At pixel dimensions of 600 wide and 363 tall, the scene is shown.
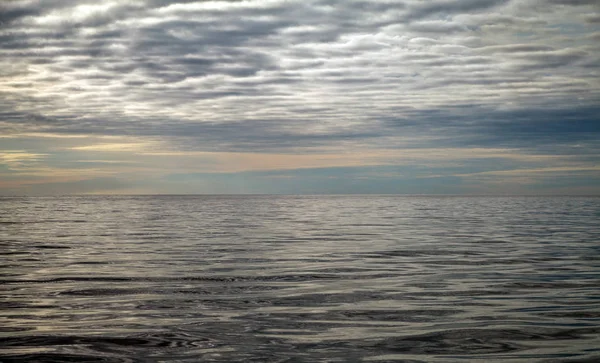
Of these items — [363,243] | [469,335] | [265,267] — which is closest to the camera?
[469,335]

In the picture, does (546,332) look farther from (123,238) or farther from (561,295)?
(123,238)

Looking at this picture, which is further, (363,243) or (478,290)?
(363,243)

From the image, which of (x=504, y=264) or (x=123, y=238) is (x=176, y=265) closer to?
(x=504, y=264)

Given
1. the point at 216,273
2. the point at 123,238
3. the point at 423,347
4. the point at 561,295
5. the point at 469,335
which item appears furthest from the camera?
the point at 123,238

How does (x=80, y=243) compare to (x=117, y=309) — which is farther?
(x=80, y=243)

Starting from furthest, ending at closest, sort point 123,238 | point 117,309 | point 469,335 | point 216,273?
point 123,238 < point 216,273 < point 117,309 < point 469,335

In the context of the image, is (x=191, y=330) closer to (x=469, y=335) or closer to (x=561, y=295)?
(x=469, y=335)

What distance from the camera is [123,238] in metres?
35.2

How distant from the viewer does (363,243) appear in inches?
1225

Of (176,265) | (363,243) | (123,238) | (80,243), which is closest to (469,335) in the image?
(176,265)

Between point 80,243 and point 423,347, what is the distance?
25439mm

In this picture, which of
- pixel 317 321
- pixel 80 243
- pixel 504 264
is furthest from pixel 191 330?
pixel 80 243

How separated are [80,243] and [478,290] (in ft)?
73.4

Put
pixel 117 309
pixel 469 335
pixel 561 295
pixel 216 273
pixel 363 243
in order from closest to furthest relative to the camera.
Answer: pixel 469 335 → pixel 117 309 → pixel 561 295 → pixel 216 273 → pixel 363 243
